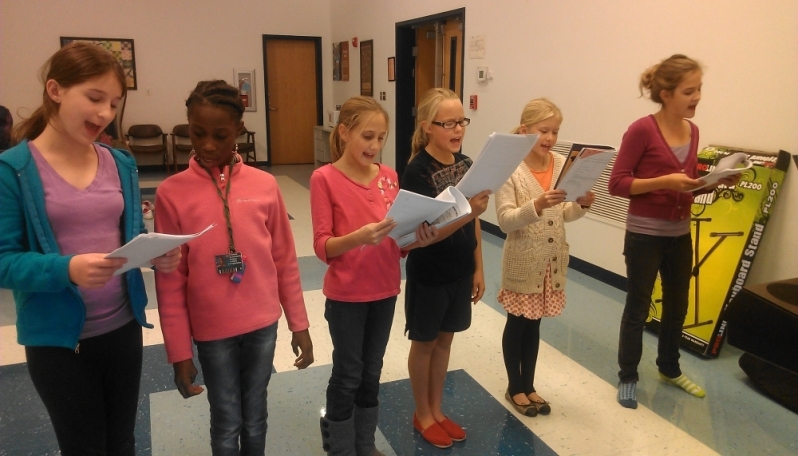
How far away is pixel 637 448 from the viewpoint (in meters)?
2.04

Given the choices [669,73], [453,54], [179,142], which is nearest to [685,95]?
[669,73]

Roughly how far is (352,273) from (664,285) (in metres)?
1.47

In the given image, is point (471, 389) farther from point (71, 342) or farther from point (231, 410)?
point (71, 342)

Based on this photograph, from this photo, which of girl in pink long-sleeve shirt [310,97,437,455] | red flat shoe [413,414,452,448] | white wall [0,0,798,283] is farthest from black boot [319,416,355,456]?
white wall [0,0,798,283]

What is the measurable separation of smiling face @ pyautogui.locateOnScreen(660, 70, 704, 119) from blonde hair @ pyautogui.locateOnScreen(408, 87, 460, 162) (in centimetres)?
90

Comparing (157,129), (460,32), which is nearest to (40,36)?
(157,129)

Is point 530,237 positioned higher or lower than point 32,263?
lower

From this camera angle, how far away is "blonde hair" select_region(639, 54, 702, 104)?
82.4 inches

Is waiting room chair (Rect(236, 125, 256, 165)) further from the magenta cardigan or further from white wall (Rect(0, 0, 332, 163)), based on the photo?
the magenta cardigan

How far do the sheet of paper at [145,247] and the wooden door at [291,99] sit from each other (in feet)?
27.5

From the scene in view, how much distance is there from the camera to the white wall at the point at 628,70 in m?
2.75

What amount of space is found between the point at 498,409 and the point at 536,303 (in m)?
0.48

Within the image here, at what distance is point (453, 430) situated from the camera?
205cm

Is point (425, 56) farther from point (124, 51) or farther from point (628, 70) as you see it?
point (124, 51)
